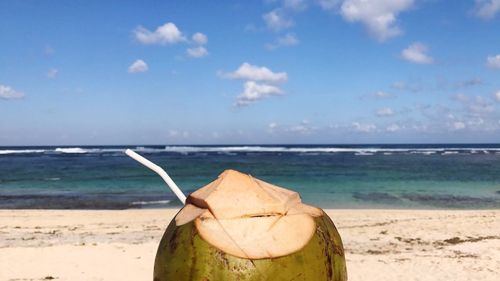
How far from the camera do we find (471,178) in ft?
103

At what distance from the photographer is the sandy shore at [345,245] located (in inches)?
339

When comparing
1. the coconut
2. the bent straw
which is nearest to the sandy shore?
the bent straw

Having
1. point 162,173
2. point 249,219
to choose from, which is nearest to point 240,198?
point 249,219

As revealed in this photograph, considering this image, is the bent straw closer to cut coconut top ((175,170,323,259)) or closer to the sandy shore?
cut coconut top ((175,170,323,259))

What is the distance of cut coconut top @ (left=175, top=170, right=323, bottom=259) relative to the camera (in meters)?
2.26

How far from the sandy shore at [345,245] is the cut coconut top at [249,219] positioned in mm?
6270

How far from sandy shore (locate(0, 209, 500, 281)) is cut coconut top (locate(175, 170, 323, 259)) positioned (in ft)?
20.6

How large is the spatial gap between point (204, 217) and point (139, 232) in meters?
10.8

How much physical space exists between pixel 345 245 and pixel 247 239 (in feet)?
29.9

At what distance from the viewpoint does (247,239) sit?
227 cm

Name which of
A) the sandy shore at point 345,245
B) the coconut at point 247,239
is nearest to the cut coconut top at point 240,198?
the coconut at point 247,239

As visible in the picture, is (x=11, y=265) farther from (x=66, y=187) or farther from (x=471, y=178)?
(x=471, y=178)

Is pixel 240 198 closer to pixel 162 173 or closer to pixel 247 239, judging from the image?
pixel 247 239

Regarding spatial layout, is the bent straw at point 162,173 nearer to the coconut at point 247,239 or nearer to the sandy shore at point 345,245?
the coconut at point 247,239
